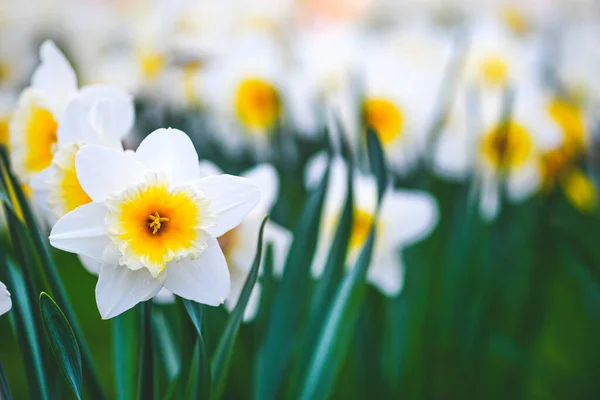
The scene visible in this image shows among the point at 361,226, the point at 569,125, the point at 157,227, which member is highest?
the point at 157,227

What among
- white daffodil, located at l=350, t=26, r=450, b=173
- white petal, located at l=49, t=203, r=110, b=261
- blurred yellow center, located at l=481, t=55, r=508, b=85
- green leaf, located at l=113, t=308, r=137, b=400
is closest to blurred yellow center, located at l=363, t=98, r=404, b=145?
white daffodil, located at l=350, t=26, r=450, b=173

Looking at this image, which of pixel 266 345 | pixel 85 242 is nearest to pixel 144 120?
pixel 266 345

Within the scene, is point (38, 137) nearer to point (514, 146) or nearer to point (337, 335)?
point (337, 335)

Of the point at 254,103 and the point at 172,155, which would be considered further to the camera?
the point at 254,103

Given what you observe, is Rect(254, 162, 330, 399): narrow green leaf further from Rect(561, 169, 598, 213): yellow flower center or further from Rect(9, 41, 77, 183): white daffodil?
Rect(561, 169, 598, 213): yellow flower center

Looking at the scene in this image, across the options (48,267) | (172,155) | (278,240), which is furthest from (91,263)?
(278,240)

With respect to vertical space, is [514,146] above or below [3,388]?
below

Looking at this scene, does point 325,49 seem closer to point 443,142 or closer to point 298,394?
point 443,142
